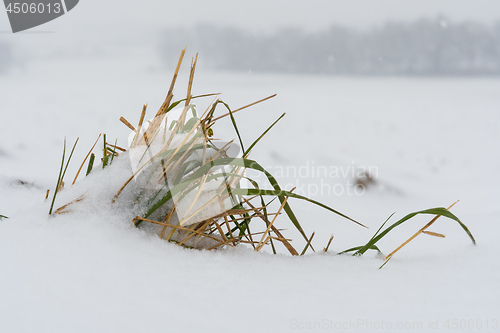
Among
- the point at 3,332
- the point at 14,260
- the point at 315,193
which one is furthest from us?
the point at 315,193

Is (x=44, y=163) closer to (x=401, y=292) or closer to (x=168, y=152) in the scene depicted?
(x=168, y=152)

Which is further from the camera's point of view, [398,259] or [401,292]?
[398,259]

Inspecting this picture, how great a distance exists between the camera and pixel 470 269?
29.4 inches

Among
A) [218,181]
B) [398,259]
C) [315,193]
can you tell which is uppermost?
[218,181]

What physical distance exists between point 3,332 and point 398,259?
63cm

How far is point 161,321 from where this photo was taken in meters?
0.53

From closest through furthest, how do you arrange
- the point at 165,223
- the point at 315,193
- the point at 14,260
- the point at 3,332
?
the point at 3,332
the point at 14,260
the point at 165,223
the point at 315,193

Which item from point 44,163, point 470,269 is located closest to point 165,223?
point 470,269

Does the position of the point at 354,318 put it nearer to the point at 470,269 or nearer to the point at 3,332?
the point at 470,269

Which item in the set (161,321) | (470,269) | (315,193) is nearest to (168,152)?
(161,321)

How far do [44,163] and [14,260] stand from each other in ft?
5.75

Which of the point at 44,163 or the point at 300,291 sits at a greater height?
the point at 300,291

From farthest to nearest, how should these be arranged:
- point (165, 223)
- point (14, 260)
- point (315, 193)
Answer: point (315, 193)
point (165, 223)
point (14, 260)

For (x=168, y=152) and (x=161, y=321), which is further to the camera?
(x=168, y=152)
